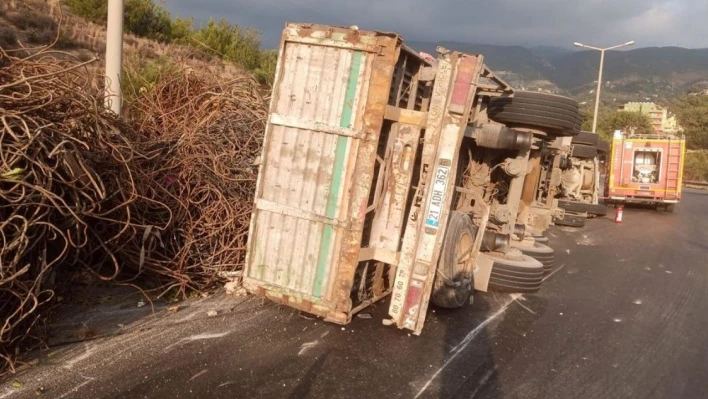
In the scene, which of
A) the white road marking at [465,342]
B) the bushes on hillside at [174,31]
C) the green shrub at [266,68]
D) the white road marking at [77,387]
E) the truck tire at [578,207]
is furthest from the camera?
the bushes on hillside at [174,31]

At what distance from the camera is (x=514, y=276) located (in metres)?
6.32

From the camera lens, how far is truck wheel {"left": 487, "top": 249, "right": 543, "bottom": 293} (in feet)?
20.7

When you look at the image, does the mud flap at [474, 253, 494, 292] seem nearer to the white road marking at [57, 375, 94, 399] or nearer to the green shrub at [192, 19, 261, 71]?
the white road marking at [57, 375, 94, 399]

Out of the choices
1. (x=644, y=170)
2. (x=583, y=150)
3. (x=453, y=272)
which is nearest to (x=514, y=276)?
(x=453, y=272)

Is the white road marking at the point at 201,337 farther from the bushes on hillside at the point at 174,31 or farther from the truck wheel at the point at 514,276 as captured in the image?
the bushes on hillside at the point at 174,31

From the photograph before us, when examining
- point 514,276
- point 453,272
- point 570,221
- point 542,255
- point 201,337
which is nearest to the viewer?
point 201,337

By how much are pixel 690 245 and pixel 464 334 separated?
30.1 ft

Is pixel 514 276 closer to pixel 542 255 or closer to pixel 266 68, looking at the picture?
pixel 542 255

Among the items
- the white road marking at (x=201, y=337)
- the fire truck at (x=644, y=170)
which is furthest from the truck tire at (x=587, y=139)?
the white road marking at (x=201, y=337)

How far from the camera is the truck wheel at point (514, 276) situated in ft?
20.7

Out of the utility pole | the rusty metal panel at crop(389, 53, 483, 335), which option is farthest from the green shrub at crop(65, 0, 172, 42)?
the rusty metal panel at crop(389, 53, 483, 335)

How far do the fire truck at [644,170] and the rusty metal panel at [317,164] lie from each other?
15.8 meters

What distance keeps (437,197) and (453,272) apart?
119 cm

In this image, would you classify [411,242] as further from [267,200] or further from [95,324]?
[95,324]
